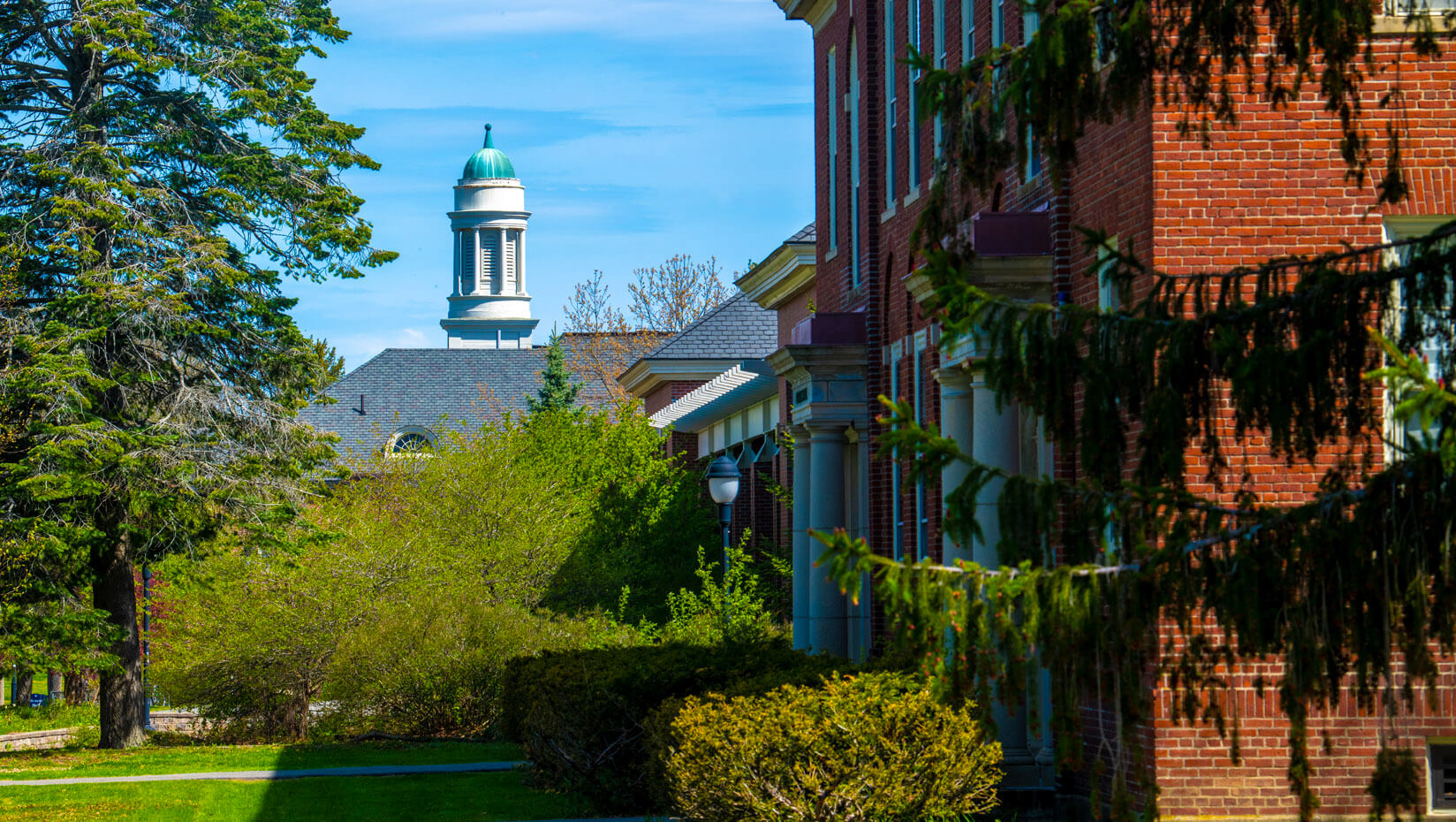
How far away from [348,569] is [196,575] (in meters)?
2.35

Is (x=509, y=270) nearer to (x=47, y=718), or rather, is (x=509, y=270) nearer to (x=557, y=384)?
(x=557, y=384)

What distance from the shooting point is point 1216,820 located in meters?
11.2

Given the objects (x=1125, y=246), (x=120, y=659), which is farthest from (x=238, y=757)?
(x=1125, y=246)

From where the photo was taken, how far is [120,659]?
27.2m

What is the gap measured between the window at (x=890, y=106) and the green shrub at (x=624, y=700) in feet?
18.1

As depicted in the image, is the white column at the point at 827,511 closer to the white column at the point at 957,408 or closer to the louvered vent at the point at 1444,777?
the white column at the point at 957,408

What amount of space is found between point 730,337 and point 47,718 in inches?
712

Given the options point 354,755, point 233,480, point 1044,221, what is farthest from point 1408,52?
point 233,480

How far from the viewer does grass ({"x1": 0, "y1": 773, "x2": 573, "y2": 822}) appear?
53.0 ft

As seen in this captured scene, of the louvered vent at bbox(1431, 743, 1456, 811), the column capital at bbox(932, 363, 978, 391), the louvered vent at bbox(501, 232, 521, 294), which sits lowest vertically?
the louvered vent at bbox(1431, 743, 1456, 811)

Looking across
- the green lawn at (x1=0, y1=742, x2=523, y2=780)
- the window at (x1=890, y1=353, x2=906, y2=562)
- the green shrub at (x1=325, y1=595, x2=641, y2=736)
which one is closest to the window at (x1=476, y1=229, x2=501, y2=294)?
the green lawn at (x1=0, y1=742, x2=523, y2=780)

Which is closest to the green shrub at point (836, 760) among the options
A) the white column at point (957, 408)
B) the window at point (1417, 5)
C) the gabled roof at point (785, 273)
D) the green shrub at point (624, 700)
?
the green shrub at point (624, 700)

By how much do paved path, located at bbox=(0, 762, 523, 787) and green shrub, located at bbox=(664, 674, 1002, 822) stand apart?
9425 millimetres

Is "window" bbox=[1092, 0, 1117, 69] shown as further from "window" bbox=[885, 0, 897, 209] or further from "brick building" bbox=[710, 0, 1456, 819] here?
"window" bbox=[885, 0, 897, 209]
